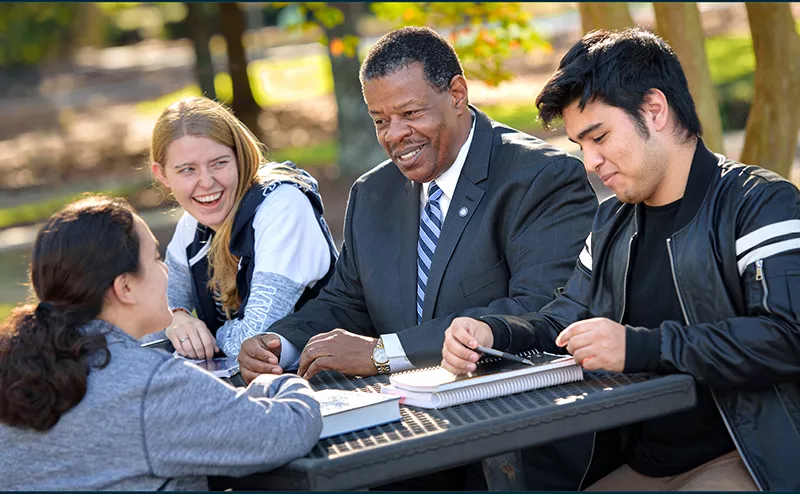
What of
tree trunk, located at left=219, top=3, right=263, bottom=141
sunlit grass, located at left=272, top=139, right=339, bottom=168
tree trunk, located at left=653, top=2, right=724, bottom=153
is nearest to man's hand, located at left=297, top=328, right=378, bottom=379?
tree trunk, located at left=653, top=2, right=724, bottom=153

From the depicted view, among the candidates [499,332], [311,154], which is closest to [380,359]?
[499,332]

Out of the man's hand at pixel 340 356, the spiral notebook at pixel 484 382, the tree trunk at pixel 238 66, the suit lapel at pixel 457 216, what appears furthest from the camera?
the tree trunk at pixel 238 66

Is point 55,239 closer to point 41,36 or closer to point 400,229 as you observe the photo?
point 400,229

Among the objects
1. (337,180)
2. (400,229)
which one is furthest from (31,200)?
(400,229)

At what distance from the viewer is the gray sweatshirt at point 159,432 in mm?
2545

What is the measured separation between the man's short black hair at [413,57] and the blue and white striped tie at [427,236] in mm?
410

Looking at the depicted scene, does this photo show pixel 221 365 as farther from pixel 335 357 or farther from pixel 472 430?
pixel 472 430

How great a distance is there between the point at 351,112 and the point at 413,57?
9.97 m

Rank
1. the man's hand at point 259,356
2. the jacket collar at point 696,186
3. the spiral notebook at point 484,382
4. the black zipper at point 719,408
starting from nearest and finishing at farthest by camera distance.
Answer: the spiral notebook at point 484,382 → the black zipper at point 719,408 → the jacket collar at point 696,186 → the man's hand at point 259,356

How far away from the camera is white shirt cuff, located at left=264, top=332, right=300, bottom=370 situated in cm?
385

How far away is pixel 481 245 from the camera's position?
12.6ft

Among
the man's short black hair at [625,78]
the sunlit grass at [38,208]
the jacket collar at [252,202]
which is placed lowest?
the sunlit grass at [38,208]

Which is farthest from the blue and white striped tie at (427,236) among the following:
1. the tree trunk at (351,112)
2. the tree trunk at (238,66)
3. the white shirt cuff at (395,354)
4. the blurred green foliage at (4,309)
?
the tree trunk at (238,66)

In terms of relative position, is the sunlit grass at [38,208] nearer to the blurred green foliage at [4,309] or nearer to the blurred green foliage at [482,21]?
the blurred green foliage at [4,309]
